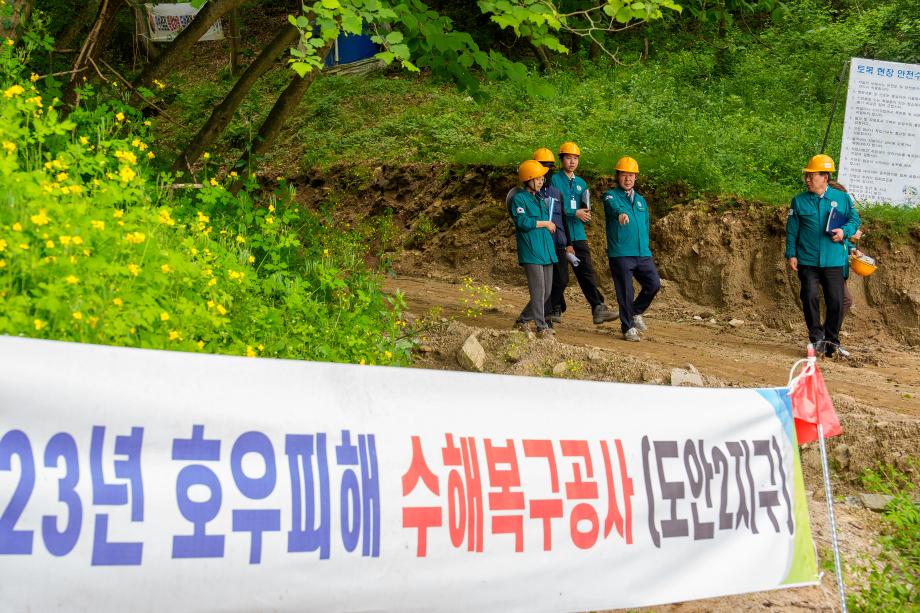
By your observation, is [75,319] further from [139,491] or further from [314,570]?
[314,570]

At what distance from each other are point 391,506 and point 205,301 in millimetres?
2563

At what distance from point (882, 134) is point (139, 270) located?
11832 mm

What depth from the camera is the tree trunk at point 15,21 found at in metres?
8.59

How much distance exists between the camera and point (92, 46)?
31.6ft

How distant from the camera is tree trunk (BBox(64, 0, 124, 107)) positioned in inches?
371

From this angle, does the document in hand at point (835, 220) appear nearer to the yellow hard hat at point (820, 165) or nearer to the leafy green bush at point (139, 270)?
the yellow hard hat at point (820, 165)

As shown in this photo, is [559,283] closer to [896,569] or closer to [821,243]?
[821,243]

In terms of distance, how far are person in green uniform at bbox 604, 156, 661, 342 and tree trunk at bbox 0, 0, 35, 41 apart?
632 centimetres

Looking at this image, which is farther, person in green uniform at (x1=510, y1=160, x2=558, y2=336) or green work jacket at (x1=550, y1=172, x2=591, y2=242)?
green work jacket at (x1=550, y1=172, x2=591, y2=242)

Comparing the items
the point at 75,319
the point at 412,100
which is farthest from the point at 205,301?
the point at 412,100

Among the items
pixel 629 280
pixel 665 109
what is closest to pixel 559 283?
pixel 629 280

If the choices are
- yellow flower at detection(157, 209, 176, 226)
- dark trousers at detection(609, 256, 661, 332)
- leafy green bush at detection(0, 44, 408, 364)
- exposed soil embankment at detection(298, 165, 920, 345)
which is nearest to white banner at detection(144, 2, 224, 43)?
exposed soil embankment at detection(298, 165, 920, 345)

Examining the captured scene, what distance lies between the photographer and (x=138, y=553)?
3.35m

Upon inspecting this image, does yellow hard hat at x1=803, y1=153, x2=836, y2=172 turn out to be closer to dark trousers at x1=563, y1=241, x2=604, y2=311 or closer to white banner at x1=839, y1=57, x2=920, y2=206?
dark trousers at x1=563, y1=241, x2=604, y2=311
